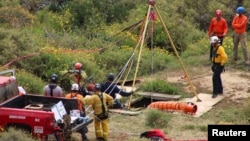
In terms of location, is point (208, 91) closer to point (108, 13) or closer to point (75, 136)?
point (75, 136)

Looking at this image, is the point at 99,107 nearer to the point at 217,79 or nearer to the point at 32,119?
the point at 32,119

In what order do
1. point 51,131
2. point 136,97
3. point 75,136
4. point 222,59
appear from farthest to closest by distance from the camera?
point 136,97, point 222,59, point 75,136, point 51,131

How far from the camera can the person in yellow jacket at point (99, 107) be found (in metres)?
12.1

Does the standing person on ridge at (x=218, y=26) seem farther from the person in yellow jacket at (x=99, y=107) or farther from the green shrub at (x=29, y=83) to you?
the person in yellow jacket at (x=99, y=107)

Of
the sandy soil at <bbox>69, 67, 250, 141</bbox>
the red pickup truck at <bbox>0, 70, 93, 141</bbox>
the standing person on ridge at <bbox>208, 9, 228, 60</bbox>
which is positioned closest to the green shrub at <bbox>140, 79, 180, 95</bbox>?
the sandy soil at <bbox>69, 67, 250, 141</bbox>

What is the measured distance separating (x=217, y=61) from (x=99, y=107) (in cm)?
540

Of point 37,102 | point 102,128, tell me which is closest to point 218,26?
point 102,128

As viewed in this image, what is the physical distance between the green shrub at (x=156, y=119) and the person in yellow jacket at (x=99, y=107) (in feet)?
5.98

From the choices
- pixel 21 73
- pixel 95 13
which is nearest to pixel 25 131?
pixel 21 73

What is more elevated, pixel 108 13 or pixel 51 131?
pixel 108 13

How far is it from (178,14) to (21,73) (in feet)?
37.1

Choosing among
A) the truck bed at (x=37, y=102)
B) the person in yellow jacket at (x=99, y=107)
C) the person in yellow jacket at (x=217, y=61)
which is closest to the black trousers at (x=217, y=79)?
the person in yellow jacket at (x=217, y=61)

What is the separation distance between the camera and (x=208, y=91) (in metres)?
17.6

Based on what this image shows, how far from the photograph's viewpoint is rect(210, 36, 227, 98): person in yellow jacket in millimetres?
16031
